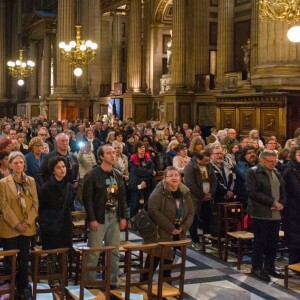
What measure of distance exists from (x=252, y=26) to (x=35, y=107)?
2351cm

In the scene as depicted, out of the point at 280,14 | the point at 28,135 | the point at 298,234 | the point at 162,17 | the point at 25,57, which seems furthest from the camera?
the point at 25,57

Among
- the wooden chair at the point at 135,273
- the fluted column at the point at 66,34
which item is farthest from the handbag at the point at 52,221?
the fluted column at the point at 66,34

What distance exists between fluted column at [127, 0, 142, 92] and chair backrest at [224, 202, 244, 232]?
21.2 meters

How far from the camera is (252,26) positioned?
22.0 metres

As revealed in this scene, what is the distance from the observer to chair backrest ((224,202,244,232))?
29.2 ft

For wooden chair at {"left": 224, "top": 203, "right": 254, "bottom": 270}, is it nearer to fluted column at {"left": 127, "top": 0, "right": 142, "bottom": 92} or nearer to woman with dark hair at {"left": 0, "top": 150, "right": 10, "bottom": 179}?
woman with dark hair at {"left": 0, "top": 150, "right": 10, "bottom": 179}

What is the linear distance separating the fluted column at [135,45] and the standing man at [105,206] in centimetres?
2295

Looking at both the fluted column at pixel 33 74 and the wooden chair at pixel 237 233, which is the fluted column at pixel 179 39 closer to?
the wooden chair at pixel 237 233

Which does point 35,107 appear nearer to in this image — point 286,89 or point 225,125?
point 225,125

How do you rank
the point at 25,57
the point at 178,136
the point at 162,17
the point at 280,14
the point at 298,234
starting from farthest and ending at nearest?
the point at 25,57 → the point at 162,17 → the point at 178,136 → the point at 280,14 → the point at 298,234

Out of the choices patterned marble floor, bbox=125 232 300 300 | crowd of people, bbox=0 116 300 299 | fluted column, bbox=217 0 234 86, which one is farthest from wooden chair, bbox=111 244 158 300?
fluted column, bbox=217 0 234 86

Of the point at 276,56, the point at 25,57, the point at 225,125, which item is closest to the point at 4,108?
the point at 25,57

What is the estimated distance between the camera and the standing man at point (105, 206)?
22.8ft

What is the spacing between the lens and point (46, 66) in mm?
40000
